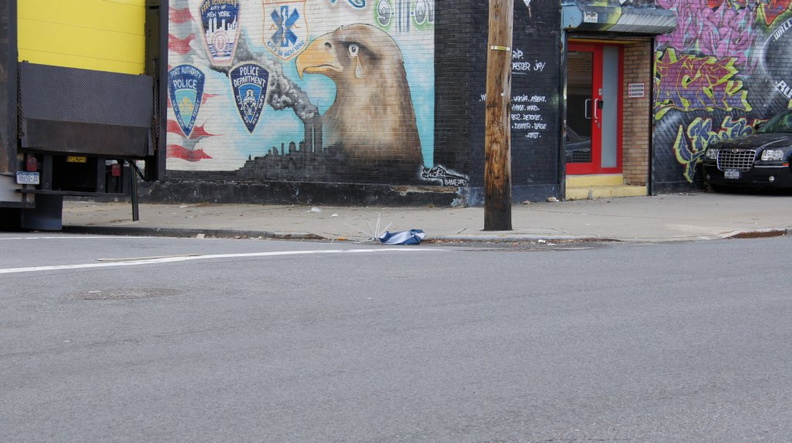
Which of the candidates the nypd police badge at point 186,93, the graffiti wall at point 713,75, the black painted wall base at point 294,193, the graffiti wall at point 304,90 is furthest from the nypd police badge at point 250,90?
the graffiti wall at point 713,75

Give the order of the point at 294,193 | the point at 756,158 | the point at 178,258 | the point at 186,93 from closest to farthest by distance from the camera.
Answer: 1. the point at 178,258
2. the point at 756,158
3. the point at 294,193
4. the point at 186,93

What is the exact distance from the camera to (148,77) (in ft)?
51.1

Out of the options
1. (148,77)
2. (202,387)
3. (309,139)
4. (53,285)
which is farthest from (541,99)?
(202,387)

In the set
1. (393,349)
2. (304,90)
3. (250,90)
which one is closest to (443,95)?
(304,90)

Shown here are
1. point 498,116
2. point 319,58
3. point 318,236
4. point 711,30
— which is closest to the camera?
point 498,116

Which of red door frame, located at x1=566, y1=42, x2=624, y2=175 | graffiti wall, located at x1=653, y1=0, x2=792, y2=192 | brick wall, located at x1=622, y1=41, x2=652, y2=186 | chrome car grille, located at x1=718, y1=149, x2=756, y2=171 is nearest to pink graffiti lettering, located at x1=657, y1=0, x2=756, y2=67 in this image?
graffiti wall, located at x1=653, y1=0, x2=792, y2=192

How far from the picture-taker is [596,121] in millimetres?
20141

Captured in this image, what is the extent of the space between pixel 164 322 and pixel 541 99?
39.5ft

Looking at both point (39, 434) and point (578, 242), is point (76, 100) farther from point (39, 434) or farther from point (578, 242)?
point (39, 434)

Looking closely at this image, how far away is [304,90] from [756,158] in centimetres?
831

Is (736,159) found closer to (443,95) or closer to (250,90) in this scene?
(443,95)

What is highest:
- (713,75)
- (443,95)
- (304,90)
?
(713,75)

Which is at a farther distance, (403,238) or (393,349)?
(403,238)

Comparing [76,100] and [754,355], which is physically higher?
[76,100]
